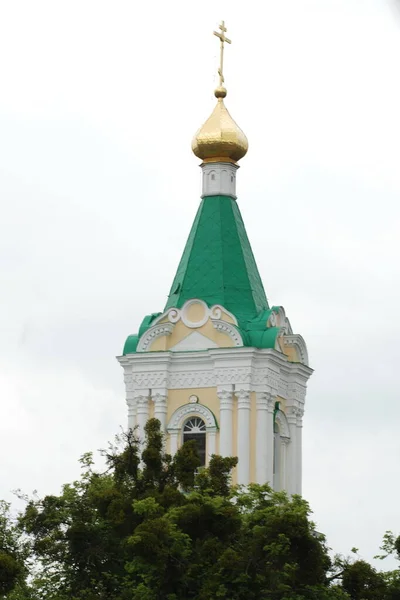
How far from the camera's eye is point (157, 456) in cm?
3900

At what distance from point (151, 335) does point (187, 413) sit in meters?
2.08

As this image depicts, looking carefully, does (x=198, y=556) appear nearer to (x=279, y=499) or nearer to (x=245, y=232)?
(x=279, y=499)

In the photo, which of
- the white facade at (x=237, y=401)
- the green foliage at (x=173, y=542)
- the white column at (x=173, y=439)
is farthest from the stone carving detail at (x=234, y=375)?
the green foliage at (x=173, y=542)

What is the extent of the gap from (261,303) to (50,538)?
13.7m

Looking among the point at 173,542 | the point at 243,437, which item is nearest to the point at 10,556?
the point at 173,542

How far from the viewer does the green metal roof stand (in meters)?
50.9

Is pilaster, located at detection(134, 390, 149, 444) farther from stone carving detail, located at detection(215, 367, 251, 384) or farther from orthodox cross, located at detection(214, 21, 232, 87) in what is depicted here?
orthodox cross, located at detection(214, 21, 232, 87)

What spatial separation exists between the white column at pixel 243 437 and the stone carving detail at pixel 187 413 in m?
0.77

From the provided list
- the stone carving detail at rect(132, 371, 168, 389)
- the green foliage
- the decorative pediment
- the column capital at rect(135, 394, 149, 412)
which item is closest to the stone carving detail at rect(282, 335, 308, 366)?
the decorative pediment

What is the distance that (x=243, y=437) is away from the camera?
4941cm

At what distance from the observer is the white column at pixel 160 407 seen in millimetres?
50469

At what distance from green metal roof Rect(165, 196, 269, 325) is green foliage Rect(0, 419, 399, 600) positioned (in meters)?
10.2

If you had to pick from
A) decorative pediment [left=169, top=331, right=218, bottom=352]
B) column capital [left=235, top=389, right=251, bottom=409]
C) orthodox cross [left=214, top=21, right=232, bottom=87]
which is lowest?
column capital [left=235, top=389, right=251, bottom=409]

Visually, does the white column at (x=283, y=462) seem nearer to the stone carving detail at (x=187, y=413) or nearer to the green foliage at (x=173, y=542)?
the stone carving detail at (x=187, y=413)
